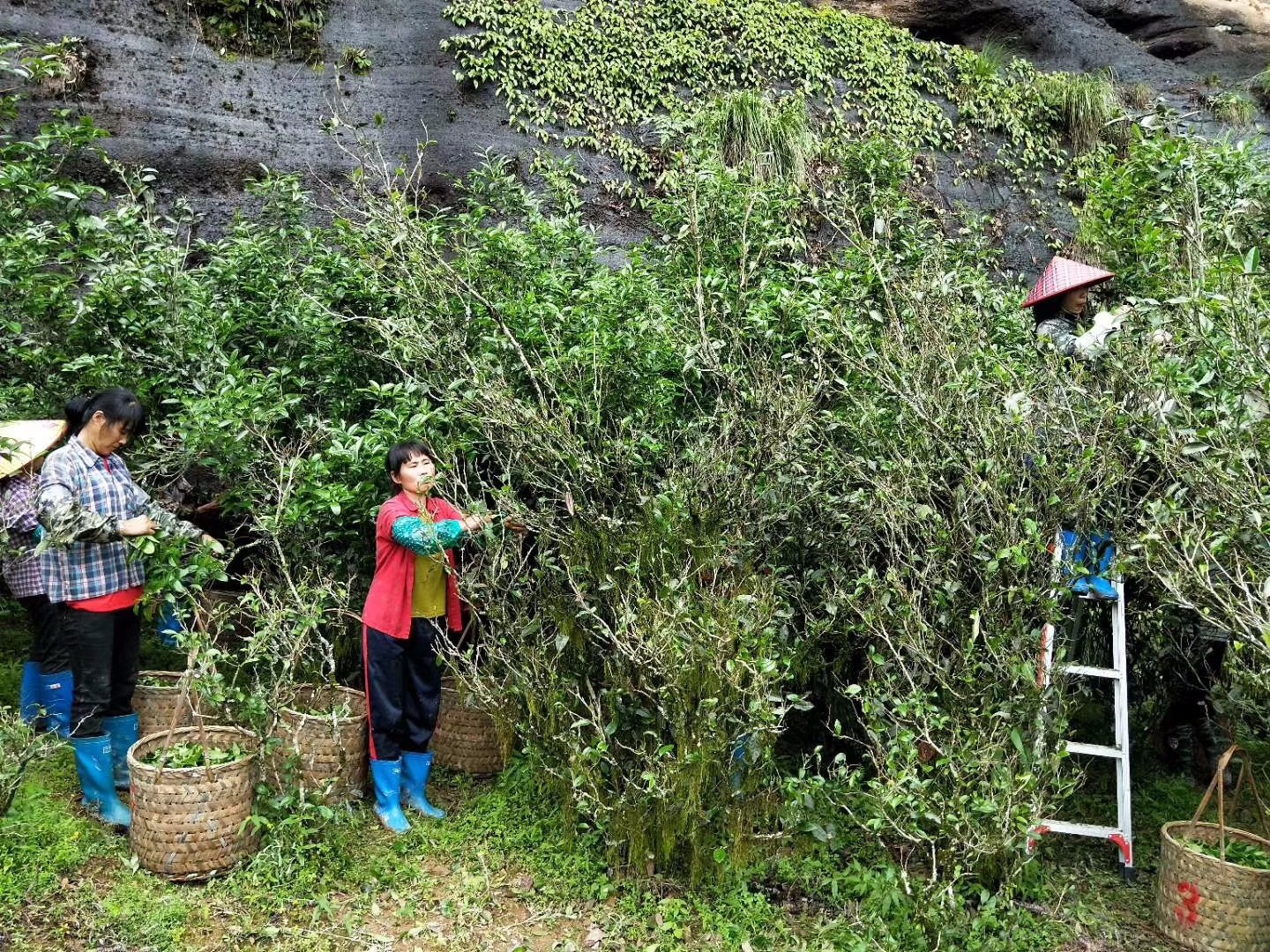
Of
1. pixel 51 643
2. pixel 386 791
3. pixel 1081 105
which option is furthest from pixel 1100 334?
pixel 1081 105

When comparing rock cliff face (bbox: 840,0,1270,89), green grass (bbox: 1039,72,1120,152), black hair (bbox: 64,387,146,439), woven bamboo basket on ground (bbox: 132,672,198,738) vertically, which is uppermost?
rock cliff face (bbox: 840,0,1270,89)

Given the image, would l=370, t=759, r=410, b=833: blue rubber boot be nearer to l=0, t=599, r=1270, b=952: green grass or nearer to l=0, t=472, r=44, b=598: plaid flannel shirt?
l=0, t=599, r=1270, b=952: green grass

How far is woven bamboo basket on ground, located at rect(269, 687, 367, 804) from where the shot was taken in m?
3.98

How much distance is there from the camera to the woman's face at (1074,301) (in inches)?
202

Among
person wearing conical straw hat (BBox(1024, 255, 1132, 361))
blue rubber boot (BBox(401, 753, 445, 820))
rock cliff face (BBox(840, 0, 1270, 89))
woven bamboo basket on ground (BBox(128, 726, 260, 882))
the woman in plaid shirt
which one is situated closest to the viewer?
woven bamboo basket on ground (BBox(128, 726, 260, 882))

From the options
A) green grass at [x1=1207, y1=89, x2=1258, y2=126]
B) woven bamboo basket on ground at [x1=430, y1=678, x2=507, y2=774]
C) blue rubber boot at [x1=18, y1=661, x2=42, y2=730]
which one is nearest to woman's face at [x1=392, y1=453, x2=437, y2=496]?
woven bamboo basket on ground at [x1=430, y1=678, x2=507, y2=774]

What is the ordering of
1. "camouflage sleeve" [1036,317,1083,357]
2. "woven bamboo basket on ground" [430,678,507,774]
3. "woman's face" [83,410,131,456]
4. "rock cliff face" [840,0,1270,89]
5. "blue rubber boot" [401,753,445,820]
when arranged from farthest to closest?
1. "rock cliff face" [840,0,1270,89]
2. "camouflage sleeve" [1036,317,1083,357]
3. "woven bamboo basket on ground" [430,678,507,774]
4. "blue rubber boot" [401,753,445,820]
5. "woman's face" [83,410,131,456]

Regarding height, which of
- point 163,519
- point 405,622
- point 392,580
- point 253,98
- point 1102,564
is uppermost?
point 253,98

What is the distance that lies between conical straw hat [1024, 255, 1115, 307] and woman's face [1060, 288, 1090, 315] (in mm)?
47

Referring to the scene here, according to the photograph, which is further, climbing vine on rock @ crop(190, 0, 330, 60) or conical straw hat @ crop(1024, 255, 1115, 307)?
climbing vine on rock @ crop(190, 0, 330, 60)

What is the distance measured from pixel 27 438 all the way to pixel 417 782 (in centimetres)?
209

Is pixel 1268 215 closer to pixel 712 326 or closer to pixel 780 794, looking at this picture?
pixel 712 326

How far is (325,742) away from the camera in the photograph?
4180 millimetres

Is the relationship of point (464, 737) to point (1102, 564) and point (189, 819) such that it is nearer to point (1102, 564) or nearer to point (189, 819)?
point (189, 819)
